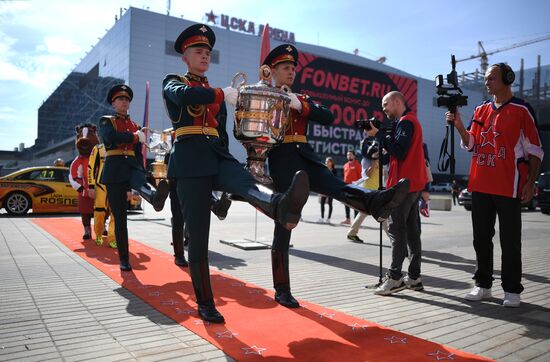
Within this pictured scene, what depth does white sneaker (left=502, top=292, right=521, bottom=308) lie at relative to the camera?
386cm

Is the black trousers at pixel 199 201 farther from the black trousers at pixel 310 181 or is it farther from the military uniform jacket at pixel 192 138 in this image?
the black trousers at pixel 310 181

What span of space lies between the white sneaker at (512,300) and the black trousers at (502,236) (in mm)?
39

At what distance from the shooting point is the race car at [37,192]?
13.6 meters

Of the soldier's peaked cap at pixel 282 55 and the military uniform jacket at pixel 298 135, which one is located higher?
the soldier's peaked cap at pixel 282 55

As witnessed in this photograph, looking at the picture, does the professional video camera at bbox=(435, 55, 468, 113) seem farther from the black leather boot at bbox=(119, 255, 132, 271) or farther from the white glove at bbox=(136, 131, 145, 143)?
the black leather boot at bbox=(119, 255, 132, 271)

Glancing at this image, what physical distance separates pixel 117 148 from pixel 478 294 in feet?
13.8

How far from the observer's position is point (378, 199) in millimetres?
3090

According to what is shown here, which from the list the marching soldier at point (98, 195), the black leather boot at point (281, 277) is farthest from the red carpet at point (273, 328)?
the marching soldier at point (98, 195)

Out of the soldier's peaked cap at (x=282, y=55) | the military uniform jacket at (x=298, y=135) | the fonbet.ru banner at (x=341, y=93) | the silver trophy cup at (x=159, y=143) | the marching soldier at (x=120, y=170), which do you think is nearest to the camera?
the military uniform jacket at (x=298, y=135)

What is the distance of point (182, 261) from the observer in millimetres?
5789

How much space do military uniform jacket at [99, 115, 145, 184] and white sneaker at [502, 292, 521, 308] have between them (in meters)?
4.10

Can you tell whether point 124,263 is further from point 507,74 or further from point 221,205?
point 507,74

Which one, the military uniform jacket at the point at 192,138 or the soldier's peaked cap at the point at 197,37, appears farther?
the soldier's peaked cap at the point at 197,37

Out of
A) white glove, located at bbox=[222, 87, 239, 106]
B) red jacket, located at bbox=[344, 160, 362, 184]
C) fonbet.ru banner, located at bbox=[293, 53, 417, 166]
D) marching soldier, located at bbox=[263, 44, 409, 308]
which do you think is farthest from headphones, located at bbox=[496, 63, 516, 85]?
Result: fonbet.ru banner, located at bbox=[293, 53, 417, 166]
